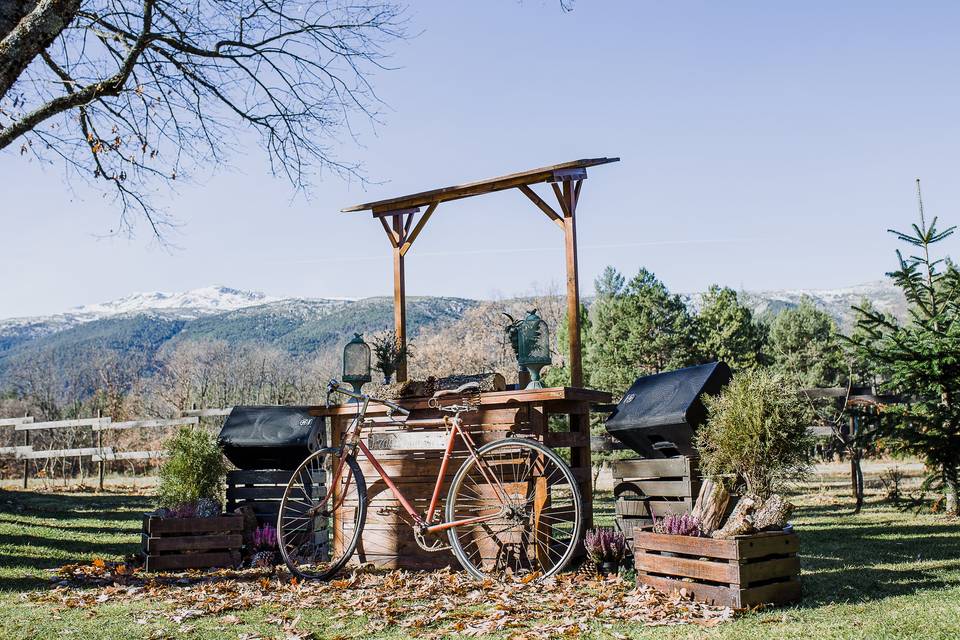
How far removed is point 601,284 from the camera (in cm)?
3678

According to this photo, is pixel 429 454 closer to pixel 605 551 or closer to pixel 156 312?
pixel 605 551

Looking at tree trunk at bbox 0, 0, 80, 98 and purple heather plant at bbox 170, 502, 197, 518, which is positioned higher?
tree trunk at bbox 0, 0, 80, 98

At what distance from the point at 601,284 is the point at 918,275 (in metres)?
27.8

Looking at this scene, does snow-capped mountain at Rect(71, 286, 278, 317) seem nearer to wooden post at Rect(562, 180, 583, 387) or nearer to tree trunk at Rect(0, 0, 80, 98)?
wooden post at Rect(562, 180, 583, 387)

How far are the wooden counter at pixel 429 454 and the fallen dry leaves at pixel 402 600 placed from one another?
0.63 ft

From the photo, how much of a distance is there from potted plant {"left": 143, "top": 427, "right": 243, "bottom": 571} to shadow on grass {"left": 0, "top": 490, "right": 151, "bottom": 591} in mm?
791

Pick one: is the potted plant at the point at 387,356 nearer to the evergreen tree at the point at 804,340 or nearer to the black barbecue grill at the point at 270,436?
the black barbecue grill at the point at 270,436

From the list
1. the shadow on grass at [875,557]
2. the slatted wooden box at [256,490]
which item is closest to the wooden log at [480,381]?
the slatted wooden box at [256,490]

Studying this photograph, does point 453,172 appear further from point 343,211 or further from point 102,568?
point 102,568

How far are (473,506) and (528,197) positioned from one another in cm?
334

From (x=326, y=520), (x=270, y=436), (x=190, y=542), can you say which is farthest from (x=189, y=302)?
(x=326, y=520)

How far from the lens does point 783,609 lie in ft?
13.0

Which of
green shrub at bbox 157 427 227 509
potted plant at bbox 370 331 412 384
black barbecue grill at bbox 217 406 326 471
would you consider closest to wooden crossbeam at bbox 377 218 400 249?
potted plant at bbox 370 331 412 384

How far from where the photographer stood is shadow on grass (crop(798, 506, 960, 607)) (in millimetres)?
4430
